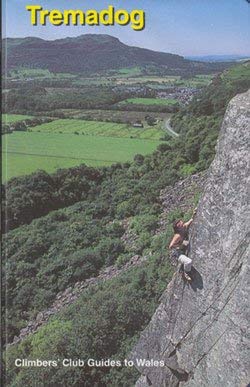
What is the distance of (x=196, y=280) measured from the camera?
868 cm

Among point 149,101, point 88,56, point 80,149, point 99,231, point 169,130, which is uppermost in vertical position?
point 88,56

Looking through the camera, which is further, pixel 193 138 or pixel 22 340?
pixel 193 138

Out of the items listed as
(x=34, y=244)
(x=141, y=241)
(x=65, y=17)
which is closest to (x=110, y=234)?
(x=141, y=241)

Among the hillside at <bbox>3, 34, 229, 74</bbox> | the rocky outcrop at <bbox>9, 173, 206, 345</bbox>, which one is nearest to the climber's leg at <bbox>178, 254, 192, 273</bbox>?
the rocky outcrop at <bbox>9, 173, 206, 345</bbox>

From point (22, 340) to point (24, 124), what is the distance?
5.82 metres

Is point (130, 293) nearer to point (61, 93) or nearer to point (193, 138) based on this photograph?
point (193, 138)

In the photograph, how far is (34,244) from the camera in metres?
16.0

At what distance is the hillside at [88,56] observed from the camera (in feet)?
44.6

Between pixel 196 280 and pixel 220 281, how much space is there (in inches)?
17.8

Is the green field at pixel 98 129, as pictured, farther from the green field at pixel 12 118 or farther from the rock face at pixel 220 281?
the rock face at pixel 220 281

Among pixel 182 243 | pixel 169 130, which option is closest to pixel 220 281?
pixel 182 243

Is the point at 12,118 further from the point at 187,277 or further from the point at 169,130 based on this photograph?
the point at 187,277

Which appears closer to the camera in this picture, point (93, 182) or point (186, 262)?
point (186, 262)

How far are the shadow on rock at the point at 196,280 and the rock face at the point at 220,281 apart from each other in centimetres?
2
